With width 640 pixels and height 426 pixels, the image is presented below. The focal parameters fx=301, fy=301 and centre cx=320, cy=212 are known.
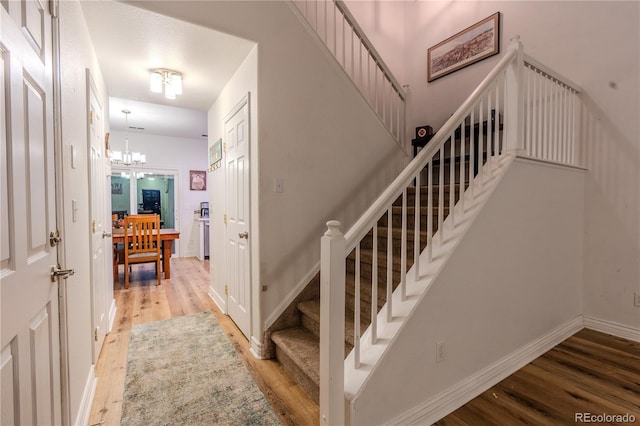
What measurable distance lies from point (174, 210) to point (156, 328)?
168 inches

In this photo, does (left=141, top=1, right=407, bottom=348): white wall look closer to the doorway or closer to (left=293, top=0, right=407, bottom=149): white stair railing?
(left=293, top=0, right=407, bottom=149): white stair railing

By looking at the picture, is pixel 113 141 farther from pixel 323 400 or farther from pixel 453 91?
pixel 323 400

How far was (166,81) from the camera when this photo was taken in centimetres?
267

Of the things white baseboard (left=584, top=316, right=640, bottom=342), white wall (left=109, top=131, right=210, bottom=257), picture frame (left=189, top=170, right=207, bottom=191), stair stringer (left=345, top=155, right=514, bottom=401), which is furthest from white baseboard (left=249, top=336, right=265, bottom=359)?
picture frame (left=189, top=170, right=207, bottom=191)

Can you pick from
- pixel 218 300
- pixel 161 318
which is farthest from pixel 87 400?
pixel 218 300

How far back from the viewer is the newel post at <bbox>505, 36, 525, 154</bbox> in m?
2.07

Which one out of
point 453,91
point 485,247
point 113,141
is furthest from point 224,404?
point 113,141

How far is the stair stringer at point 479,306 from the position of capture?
4.77ft

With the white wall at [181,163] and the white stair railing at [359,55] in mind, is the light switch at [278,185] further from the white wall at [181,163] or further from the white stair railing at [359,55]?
the white wall at [181,163]

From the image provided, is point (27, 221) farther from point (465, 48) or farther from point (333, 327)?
point (465, 48)

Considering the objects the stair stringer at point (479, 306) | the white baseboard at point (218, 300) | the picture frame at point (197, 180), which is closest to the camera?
the stair stringer at point (479, 306)

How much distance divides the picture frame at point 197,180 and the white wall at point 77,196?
4852 mm

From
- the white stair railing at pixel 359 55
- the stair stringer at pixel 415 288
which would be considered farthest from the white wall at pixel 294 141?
the stair stringer at pixel 415 288

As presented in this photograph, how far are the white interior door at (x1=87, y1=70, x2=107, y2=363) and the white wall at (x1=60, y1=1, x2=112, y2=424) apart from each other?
15 cm
